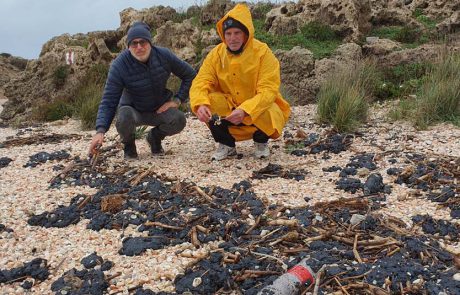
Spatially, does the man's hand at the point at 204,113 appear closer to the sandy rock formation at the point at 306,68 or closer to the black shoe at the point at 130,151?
the black shoe at the point at 130,151

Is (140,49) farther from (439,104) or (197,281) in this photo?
(439,104)

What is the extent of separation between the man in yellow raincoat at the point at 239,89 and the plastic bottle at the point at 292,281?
2105 millimetres

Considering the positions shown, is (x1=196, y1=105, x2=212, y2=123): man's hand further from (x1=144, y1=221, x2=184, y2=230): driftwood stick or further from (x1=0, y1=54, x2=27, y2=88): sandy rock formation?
(x1=0, y1=54, x2=27, y2=88): sandy rock formation

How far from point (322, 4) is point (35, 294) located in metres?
9.36

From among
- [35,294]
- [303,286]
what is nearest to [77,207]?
[35,294]

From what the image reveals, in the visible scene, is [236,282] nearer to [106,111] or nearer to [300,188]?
[300,188]

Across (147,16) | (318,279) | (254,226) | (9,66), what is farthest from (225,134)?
(9,66)

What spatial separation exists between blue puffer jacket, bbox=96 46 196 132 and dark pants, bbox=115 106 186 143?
0.28 ft

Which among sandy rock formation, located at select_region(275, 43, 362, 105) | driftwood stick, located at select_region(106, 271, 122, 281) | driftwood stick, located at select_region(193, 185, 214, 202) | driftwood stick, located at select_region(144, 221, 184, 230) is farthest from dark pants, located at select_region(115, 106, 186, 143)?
sandy rock formation, located at select_region(275, 43, 362, 105)

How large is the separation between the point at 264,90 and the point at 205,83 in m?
0.65

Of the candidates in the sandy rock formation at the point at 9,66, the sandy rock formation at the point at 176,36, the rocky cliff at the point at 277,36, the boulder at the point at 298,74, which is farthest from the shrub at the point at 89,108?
the sandy rock formation at the point at 9,66

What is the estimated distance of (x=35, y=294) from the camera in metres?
2.66

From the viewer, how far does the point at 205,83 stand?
4.75 metres

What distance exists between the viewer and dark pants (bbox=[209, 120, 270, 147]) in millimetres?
4871
